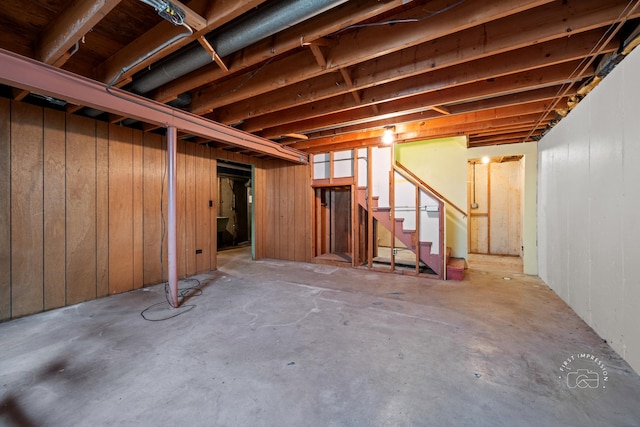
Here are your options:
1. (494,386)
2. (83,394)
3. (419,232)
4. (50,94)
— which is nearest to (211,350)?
(83,394)

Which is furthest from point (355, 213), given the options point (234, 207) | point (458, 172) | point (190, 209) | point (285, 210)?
point (234, 207)

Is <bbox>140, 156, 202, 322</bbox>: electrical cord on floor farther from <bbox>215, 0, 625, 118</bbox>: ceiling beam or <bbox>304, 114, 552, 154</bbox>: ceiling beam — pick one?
<bbox>304, 114, 552, 154</bbox>: ceiling beam

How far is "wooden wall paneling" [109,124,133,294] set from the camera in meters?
3.42

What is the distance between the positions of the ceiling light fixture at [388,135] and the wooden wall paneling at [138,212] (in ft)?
12.5

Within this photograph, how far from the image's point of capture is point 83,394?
5.10 ft

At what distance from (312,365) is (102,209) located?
11.2ft

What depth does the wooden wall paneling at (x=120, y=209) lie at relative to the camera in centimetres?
342

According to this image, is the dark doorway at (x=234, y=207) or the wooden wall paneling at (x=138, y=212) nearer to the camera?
the wooden wall paneling at (x=138, y=212)

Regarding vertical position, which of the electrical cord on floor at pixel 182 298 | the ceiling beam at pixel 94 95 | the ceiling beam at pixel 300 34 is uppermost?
the ceiling beam at pixel 300 34

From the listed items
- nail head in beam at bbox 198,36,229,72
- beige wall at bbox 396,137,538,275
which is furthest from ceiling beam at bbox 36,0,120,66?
beige wall at bbox 396,137,538,275

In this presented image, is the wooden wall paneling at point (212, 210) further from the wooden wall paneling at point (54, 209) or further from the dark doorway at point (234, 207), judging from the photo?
the dark doorway at point (234, 207)

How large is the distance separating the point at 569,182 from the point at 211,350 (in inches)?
162

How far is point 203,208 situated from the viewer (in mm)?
4613

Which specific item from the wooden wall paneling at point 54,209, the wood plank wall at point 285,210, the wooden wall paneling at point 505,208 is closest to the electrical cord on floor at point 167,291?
the wooden wall paneling at point 54,209
